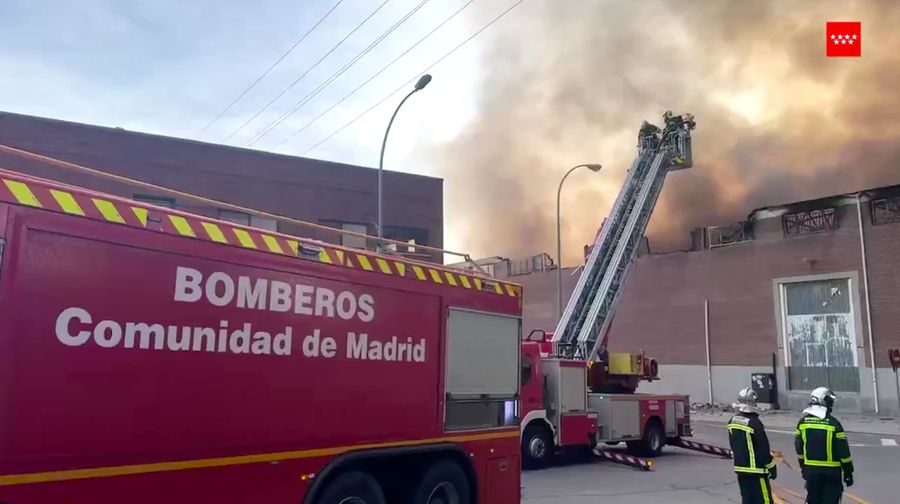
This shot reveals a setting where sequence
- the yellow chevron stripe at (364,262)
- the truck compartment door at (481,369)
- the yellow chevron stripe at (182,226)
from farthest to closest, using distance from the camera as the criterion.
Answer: the truck compartment door at (481,369)
the yellow chevron stripe at (364,262)
the yellow chevron stripe at (182,226)

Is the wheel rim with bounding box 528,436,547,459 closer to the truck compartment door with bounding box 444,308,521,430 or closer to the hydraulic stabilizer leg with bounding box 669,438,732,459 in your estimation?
the hydraulic stabilizer leg with bounding box 669,438,732,459

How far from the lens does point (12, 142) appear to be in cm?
1791

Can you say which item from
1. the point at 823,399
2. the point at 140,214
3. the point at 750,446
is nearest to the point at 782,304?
the point at 823,399

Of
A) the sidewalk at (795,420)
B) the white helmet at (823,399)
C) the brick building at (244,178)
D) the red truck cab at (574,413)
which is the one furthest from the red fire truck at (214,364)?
the sidewalk at (795,420)

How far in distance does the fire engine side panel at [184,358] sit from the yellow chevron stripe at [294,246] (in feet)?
0.32

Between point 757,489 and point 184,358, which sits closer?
point 184,358

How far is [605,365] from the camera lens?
15648 mm

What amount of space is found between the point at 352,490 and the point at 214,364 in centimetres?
155

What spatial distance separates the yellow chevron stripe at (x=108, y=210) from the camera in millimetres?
4023

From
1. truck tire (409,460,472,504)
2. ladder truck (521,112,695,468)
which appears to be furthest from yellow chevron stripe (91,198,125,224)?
ladder truck (521,112,695,468)

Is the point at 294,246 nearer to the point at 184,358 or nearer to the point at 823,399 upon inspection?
the point at 184,358

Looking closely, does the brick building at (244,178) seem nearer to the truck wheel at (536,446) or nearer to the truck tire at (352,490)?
the truck wheel at (536,446)

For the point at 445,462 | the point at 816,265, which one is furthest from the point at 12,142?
the point at 816,265

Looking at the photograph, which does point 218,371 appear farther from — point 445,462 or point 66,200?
point 445,462
